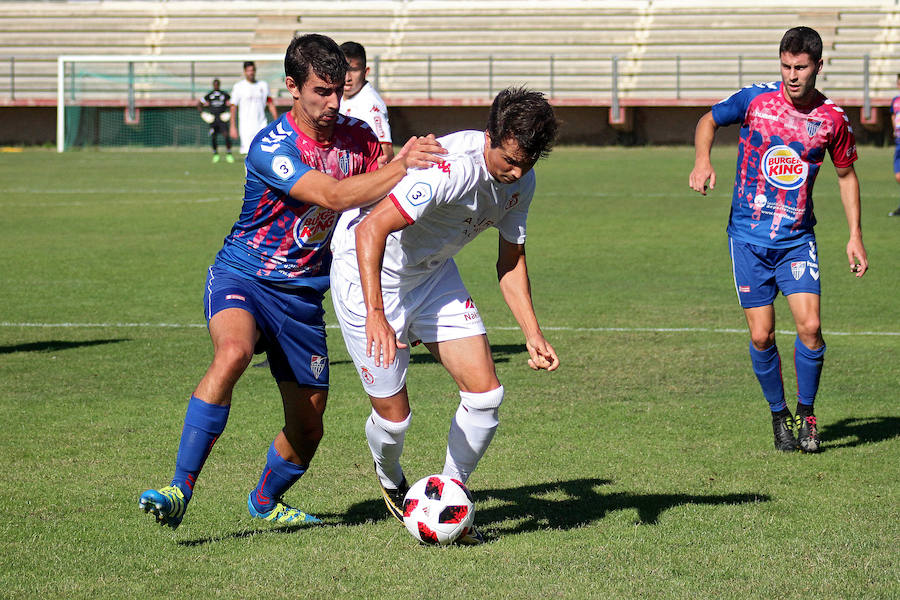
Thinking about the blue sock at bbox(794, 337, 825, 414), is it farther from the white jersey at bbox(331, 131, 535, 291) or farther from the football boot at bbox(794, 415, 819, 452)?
the white jersey at bbox(331, 131, 535, 291)

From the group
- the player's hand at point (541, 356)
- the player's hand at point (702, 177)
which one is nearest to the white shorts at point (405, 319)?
the player's hand at point (541, 356)

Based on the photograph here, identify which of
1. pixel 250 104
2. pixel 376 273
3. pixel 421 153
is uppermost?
pixel 250 104

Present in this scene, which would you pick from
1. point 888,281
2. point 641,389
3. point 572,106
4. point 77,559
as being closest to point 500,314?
point 641,389

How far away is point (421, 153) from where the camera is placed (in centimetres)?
432

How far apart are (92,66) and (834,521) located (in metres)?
33.8

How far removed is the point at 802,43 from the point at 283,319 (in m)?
3.14

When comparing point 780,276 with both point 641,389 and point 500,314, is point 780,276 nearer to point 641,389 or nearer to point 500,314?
point 641,389

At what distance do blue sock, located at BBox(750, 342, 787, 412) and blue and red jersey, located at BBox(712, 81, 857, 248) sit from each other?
0.61m

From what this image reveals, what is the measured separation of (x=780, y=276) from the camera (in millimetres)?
6477

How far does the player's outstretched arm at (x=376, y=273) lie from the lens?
4215 mm

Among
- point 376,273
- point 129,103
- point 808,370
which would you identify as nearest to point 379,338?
point 376,273

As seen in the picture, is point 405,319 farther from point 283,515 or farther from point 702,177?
point 702,177

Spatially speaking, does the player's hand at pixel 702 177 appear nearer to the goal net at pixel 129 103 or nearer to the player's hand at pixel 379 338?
the player's hand at pixel 379 338

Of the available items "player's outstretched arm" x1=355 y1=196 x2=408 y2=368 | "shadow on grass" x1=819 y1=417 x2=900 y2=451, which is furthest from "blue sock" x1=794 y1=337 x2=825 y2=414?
"player's outstretched arm" x1=355 y1=196 x2=408 y2=368
